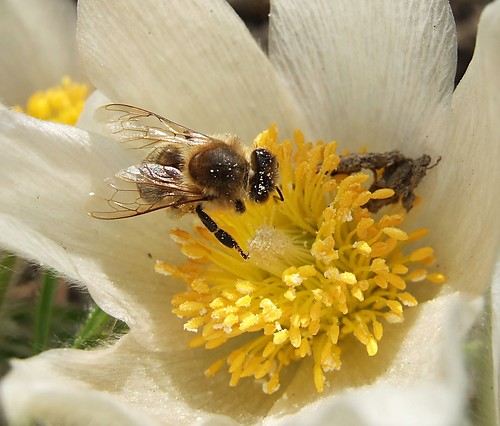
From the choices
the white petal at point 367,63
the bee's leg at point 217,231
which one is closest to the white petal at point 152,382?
the bee's leg at point 217,231

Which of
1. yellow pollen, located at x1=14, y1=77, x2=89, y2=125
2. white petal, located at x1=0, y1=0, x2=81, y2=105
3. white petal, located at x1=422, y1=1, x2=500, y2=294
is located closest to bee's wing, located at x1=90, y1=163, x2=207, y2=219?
white petal, located at x1=422, y1=1, x2=500, y2=294

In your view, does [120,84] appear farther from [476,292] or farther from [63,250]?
[476,292]

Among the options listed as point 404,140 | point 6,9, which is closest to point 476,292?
point 404,140

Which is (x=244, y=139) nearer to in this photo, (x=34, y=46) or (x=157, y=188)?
(x=157, y=188)

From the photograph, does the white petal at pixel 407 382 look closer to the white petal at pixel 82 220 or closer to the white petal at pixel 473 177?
the white petal at pixel 473 177

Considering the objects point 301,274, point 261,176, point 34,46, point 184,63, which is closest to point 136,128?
point 184,63
